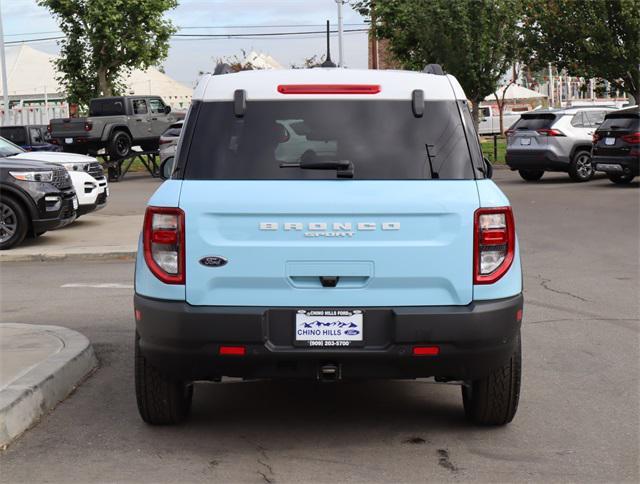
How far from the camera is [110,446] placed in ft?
19.1

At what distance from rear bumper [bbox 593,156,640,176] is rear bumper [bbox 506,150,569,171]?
1.39 m

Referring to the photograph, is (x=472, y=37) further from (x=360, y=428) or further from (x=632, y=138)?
(x=360, y=428)

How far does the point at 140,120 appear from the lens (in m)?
35.9

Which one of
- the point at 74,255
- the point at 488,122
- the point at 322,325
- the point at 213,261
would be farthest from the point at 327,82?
the point at 488,122

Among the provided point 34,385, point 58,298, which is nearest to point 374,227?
point 34,385

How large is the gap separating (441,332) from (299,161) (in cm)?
110

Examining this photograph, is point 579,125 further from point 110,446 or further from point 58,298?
point 110,446

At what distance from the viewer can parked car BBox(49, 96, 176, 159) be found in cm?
3428

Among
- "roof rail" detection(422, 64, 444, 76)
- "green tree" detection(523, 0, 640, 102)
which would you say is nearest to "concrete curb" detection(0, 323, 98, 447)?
"roof rail" detection(422, 64, 444, 76)

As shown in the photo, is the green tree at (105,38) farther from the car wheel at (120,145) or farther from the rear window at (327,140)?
the rear window at (327,140)

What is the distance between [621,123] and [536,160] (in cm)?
261

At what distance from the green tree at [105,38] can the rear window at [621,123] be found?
2259 cm

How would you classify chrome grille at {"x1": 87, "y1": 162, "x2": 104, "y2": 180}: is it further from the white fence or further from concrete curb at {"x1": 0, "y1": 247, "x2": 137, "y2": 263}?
the white fence

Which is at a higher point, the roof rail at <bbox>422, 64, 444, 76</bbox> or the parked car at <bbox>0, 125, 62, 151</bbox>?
the roof rail at <bbox>422, 64, 444, 76</bbox>
